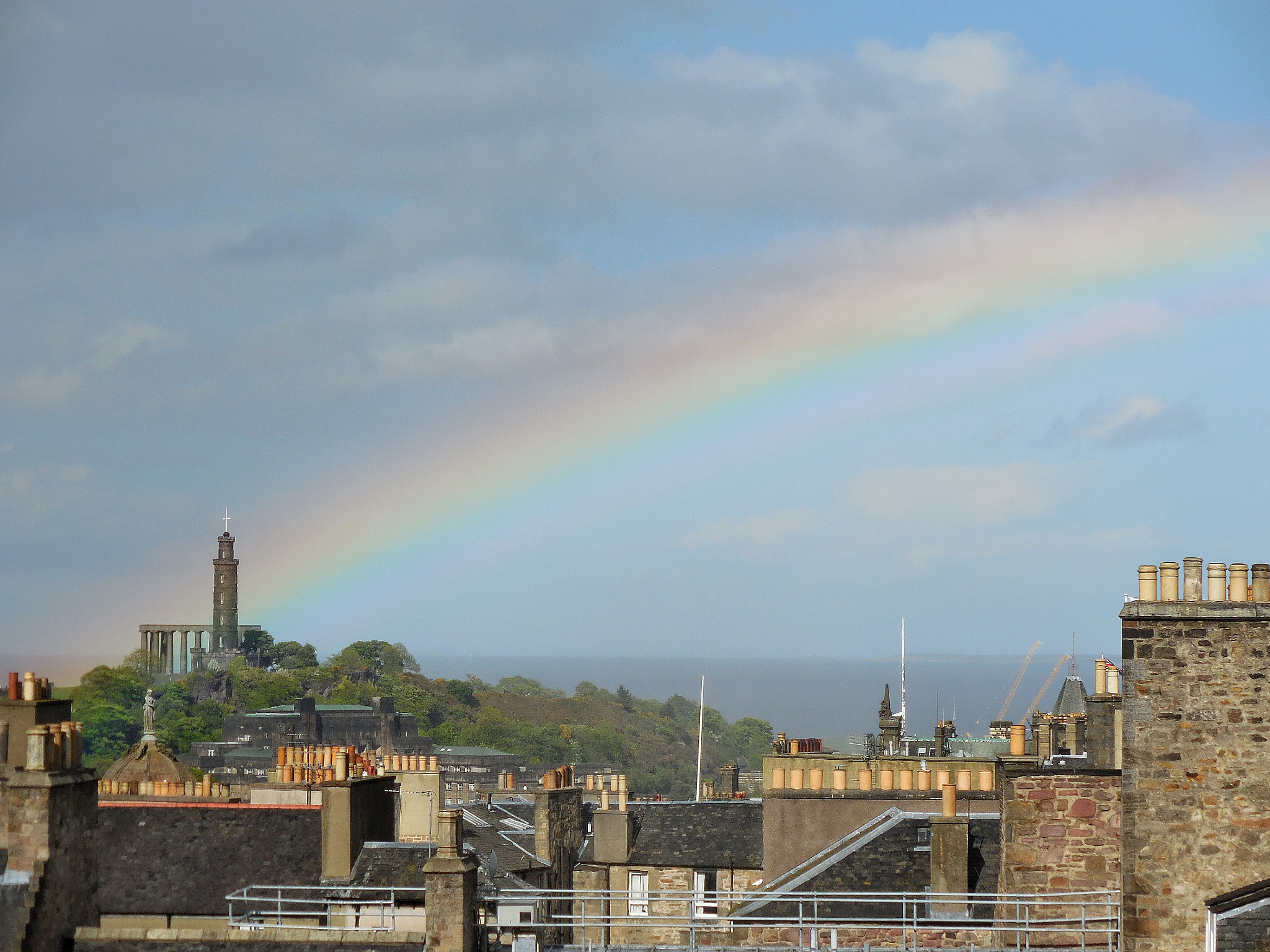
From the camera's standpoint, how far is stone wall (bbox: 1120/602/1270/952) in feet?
68.8

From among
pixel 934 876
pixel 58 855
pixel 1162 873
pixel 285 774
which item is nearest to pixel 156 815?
pixel 285 774

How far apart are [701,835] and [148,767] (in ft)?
81.8

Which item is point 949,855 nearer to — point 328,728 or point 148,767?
point 148,767

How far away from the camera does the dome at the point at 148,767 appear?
5738 centimetres

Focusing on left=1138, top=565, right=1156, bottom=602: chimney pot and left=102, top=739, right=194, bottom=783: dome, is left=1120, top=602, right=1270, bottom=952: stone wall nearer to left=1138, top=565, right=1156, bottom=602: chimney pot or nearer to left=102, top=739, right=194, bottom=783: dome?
left=1138, top=565, right=1156, bottom=602: chimney pot

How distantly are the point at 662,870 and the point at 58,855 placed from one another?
20.4 meters

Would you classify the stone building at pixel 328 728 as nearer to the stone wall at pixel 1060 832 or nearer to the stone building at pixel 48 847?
the stone building at pixel 48 847

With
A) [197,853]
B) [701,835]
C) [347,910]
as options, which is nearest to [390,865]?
[347,910]

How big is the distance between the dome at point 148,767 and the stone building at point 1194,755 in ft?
134

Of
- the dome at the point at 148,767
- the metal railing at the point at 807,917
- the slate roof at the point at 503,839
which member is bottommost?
the slate roof at the point at 503,839

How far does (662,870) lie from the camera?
41688mm

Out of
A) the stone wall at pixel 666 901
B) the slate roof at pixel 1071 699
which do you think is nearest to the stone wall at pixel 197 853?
the stone wall at pixel 666 901

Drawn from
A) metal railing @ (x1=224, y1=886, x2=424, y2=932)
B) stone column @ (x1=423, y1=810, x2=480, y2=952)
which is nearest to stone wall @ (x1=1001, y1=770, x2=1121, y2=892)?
stone column @ (x1=423, y1=810, x2=480, y2=952)

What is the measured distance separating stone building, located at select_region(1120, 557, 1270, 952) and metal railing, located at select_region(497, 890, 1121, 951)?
4.19ft
